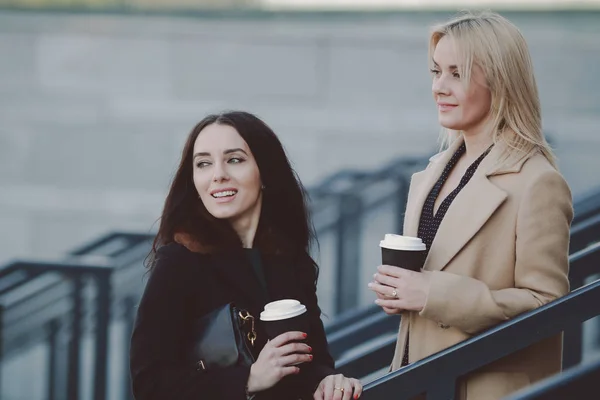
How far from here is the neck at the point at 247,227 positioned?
2.75 m

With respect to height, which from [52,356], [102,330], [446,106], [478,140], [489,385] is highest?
[446,106]

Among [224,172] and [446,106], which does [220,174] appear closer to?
[224,172]

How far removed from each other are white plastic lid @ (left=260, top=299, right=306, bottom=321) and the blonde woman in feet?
1.26

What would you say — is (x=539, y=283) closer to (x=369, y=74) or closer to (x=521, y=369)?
(x=521, y=369)

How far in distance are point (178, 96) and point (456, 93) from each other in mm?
6319

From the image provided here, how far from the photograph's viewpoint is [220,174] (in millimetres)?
2639

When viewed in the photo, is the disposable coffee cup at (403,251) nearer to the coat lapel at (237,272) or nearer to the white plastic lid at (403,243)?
the white plastic lid at (403,243)

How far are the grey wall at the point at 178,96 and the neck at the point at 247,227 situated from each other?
18.3 feet

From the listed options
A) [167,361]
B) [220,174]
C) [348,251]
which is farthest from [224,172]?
[348,251]

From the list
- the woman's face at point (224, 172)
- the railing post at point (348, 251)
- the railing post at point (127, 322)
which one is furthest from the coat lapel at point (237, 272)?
the railing post at point (348, 251)

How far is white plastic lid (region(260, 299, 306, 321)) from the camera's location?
241cm

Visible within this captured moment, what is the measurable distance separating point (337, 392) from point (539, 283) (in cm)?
62

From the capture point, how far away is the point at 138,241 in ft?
18.2

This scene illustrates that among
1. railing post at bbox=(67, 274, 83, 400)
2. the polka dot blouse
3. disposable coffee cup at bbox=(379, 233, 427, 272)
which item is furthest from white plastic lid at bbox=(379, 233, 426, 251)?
railing post at bbox=(67, 274, 83, 400)
